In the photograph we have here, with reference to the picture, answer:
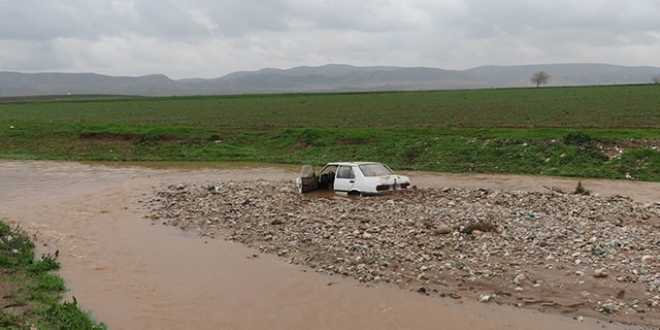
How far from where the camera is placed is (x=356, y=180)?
18.5 meters

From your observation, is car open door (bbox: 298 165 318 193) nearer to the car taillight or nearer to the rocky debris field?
the rocky debris field

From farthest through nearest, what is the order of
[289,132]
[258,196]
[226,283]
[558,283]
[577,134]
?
[289,132]
[577,134]
[258,196]
[226,283]
[558,283]

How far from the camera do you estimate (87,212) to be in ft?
59.3

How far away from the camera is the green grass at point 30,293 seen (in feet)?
26.3

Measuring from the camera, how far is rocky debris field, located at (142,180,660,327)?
9336mm

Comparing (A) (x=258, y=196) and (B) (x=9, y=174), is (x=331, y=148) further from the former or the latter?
(B) (x=9, y=174)

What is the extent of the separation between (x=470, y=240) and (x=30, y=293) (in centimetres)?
896

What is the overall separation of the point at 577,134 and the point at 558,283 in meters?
20.9

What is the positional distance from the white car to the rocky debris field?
1.62 feet

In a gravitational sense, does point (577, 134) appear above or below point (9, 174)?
above

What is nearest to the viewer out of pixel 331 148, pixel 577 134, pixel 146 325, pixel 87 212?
pixel 146 325

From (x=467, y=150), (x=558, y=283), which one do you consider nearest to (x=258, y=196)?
(x=558, y=283)

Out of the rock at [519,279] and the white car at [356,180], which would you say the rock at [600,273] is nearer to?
the rock at [519,279]

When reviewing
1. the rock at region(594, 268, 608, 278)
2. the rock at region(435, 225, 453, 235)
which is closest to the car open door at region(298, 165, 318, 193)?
the rock at region(435, 225, 453, 235)
